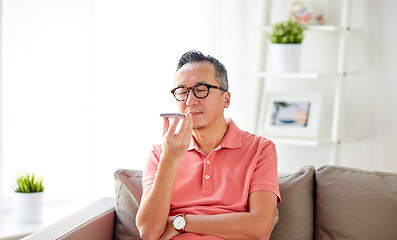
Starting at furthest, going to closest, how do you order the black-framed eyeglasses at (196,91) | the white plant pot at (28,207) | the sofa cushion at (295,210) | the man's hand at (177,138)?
the white plant pot at (28,207) < the sofa cushion at (295,210) < the black-framed eyeglasses at (196,91) < the man's hand at (177,138)

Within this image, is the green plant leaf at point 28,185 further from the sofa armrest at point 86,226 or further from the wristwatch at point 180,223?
the wristwatch at point 180,223

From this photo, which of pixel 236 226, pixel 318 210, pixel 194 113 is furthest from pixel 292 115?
pixel 236 226

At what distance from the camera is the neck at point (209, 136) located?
2.25 metres

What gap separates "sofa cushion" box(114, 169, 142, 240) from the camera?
7.78ft

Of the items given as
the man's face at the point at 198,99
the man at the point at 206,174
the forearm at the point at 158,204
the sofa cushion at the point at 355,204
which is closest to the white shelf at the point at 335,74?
the sofa cushion at the point at 355,204

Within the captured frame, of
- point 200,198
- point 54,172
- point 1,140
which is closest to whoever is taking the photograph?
point 200,198

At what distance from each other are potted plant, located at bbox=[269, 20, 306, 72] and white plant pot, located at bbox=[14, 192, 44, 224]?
140cm

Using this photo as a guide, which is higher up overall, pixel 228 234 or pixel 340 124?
pixel 340 124

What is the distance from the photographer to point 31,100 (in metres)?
3.13

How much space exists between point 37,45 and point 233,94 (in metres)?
1.14

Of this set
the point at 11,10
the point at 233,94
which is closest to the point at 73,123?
the point at 11,10

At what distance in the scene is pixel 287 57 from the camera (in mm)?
3230

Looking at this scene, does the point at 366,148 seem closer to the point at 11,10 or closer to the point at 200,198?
the point at 200,198

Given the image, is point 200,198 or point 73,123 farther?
point 73,123
